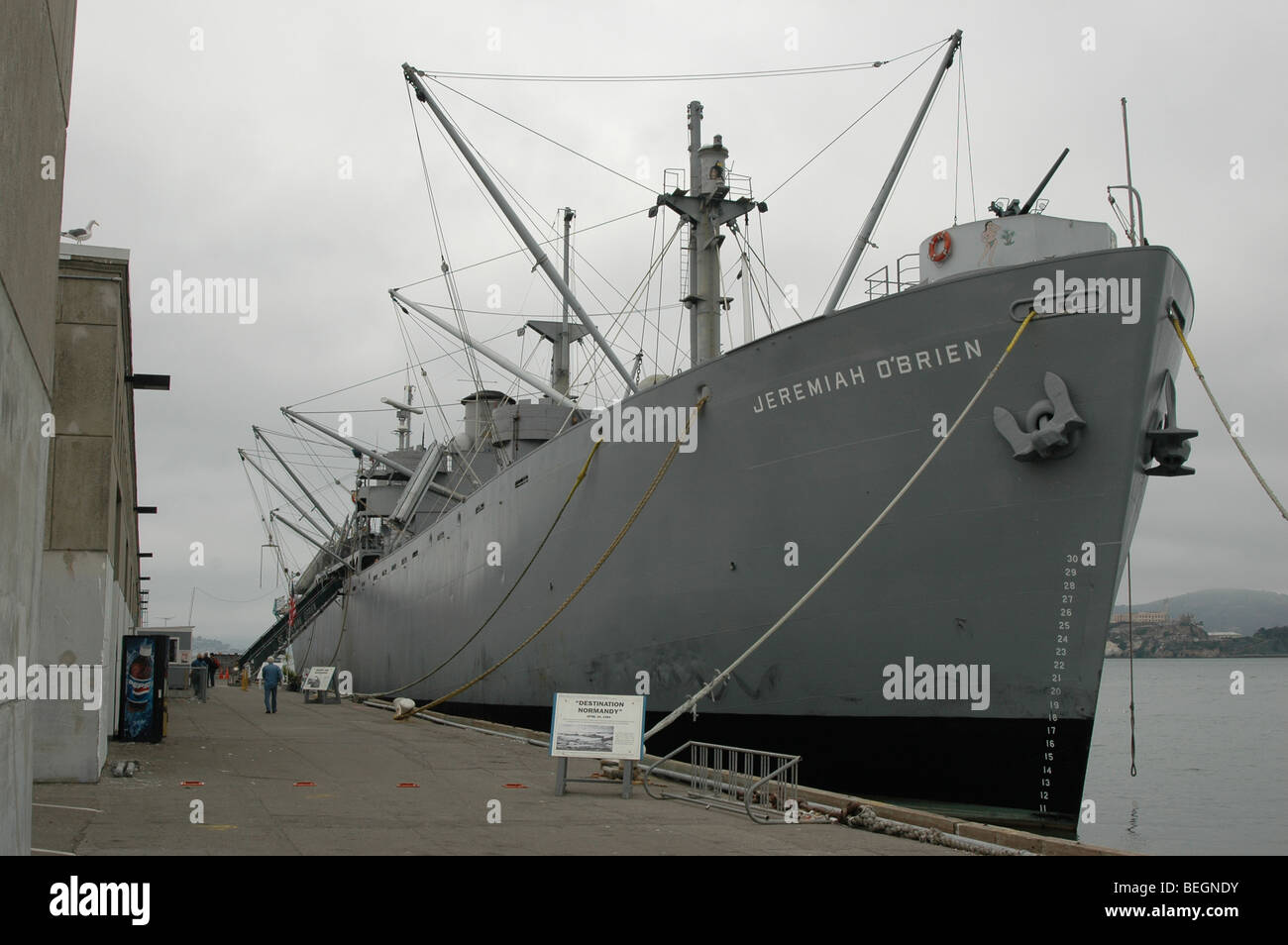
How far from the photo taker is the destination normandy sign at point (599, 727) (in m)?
10.3

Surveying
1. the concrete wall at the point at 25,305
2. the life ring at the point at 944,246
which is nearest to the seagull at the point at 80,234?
the concrete wall at the point at 25,305

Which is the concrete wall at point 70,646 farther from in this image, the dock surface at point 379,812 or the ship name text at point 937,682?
the ship name text at point 937,682

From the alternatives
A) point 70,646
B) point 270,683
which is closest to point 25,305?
point 70,646

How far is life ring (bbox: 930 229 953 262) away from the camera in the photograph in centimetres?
1298

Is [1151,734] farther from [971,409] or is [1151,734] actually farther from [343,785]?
[343,785]

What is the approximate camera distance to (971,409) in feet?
38.5

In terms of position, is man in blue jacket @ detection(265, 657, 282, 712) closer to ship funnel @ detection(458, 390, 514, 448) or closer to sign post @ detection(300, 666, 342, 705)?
sign post @ detection(300, 666, 342, 705)

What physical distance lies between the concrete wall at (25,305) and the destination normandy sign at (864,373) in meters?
8.35

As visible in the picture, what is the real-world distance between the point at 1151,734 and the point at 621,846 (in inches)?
1608

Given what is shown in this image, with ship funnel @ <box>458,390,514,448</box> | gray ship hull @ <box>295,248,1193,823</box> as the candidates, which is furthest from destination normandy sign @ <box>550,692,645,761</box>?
ship funnel @ <box>458,390,514,448</box>

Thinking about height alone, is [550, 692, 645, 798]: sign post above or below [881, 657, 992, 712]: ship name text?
below

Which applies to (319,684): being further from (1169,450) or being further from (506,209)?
(1169,450)

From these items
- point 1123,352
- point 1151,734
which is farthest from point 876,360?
point 1151,734

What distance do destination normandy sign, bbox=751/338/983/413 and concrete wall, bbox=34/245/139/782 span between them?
23.6ft
